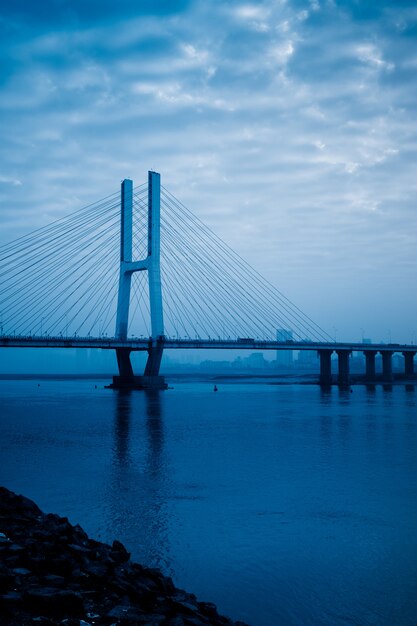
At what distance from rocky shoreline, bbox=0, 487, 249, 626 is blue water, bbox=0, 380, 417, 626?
83 centimetres

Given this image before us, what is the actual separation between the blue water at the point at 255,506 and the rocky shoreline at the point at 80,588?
2.73 ft

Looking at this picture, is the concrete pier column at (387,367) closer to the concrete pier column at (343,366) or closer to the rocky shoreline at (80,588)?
the concrete pier column at (343,366)

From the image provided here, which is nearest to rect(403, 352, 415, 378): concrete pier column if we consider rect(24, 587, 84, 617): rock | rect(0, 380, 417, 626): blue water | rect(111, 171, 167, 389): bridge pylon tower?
rect(111, 171, 167, 389): bridge pylon tower

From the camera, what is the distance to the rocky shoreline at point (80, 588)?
4.59 metres

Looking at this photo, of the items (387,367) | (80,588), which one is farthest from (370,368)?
(80,588)

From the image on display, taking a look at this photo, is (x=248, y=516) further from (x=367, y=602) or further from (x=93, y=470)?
(x=93, y=470)

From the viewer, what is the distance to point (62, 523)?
7738 mm

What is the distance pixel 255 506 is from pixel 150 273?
116 ft

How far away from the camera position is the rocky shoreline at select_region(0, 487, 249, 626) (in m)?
4.59

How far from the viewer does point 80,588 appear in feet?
17.1

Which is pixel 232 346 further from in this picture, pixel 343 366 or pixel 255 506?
pixel 255 506

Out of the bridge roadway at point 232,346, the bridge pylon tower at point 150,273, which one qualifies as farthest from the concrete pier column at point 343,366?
the bridge pylon tower at point 150,273

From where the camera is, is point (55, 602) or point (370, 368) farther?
point (370, 368)

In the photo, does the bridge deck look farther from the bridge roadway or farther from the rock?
the rock
